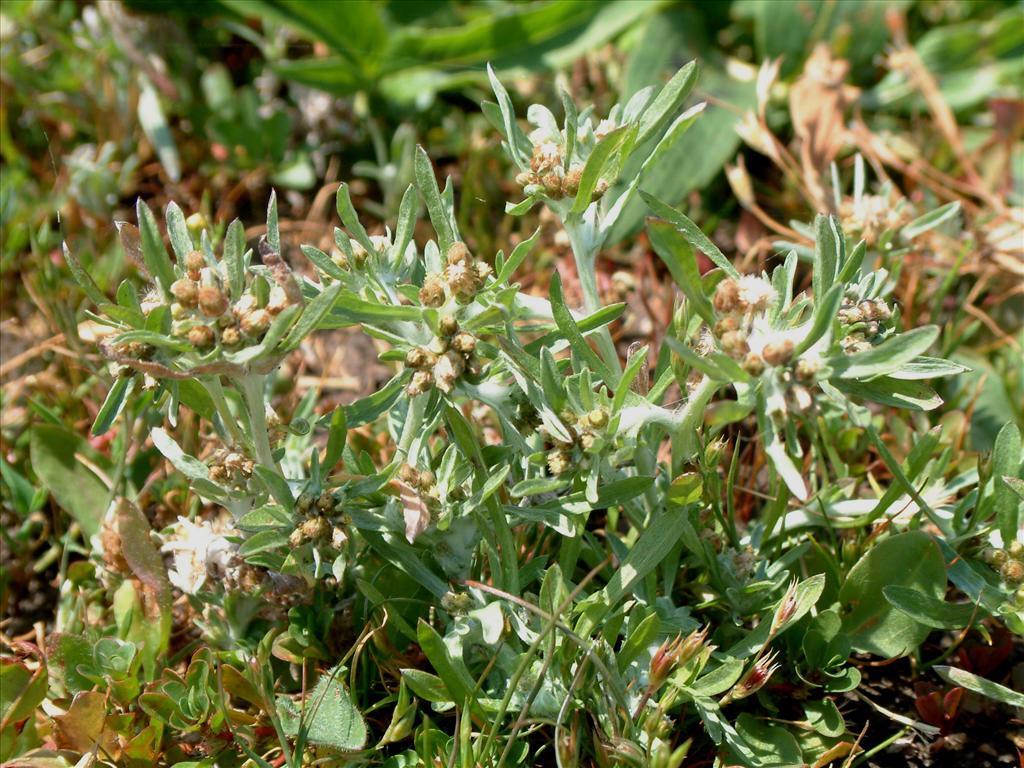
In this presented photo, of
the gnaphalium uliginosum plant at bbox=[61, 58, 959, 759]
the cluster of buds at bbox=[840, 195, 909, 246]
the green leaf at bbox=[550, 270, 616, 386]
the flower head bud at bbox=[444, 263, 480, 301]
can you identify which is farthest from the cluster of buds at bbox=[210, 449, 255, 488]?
the cluster of buds at bbox=[840, 195, 909, 246]

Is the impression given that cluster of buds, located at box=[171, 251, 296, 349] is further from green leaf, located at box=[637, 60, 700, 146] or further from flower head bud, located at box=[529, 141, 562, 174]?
green leaf, located at box=[637, 60, 700, 146]

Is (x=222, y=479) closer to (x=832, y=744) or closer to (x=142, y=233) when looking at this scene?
(x=142, y=233)

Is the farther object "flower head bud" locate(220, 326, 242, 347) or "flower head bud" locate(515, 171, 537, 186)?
"flower head bud" locate(515, 171, 537, 186)

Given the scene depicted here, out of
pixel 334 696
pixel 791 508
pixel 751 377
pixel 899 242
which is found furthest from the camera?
pixel 899 242

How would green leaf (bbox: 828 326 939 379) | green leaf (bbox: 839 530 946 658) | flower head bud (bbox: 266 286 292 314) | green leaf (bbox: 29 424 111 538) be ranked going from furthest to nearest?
green leaf (bbox: 29 424 111 538)
green leaf (bbox: 839 530 946 658)
flower head bud (bbox: 266 286 292 314)
green leaf (bbox: 828 326 939 379)

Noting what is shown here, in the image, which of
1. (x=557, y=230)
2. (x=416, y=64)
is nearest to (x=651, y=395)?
(x=557, y=230)

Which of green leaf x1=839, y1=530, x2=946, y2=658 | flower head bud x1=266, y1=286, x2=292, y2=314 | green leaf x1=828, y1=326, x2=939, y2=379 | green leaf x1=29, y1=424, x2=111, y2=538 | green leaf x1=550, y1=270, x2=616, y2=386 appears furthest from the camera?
green leaf x1=29, y1=424, x2=111, y2=538

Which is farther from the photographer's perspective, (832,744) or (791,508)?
(791,508)
